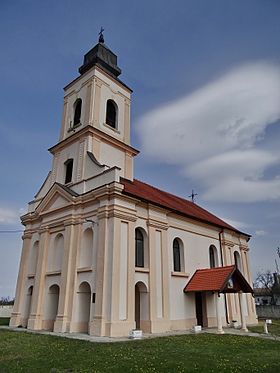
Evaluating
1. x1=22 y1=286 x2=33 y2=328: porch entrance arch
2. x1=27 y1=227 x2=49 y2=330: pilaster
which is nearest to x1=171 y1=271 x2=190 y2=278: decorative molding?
x1=27 y1=227 x2=49 y2=330: pilaster

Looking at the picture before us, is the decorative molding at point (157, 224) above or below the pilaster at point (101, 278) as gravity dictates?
above

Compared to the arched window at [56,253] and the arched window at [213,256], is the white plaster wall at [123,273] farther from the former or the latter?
the arched window at [213,256]

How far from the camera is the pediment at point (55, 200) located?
1920 centimetres

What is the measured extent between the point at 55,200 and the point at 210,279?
35.2 feet

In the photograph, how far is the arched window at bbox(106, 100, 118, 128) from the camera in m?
22.6

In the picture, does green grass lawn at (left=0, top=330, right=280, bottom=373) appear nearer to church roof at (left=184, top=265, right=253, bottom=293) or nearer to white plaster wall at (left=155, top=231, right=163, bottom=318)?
white plaster wall at (left=155, top=231, right=163, bottom=318)

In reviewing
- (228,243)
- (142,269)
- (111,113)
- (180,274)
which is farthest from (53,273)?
(228,243)

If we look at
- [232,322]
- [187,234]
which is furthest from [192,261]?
[232,322]

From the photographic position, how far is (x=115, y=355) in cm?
995

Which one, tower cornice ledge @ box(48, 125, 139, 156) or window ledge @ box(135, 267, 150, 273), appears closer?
window ledge @ box(135, 267, 150, 273)

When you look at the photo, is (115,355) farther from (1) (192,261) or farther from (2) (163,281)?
(1) (192,261)

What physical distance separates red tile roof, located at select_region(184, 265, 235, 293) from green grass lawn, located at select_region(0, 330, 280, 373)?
428cm

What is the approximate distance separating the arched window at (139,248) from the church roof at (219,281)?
3832 millimetres

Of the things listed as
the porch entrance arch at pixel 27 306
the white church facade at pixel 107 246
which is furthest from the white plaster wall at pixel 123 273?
the porch entrance arch at pixel 27 306
